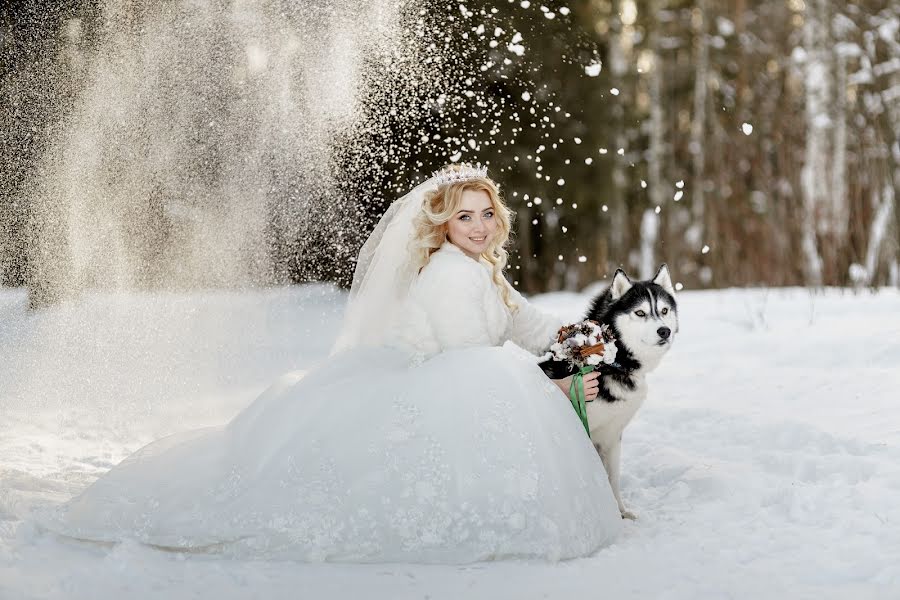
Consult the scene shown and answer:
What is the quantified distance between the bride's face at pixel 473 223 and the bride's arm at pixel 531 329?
301 millimetres

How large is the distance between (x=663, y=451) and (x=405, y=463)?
1.97m

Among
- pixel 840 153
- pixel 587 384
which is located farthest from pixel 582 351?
pixel 840 153

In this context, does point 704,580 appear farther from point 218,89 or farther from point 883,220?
point 218,89

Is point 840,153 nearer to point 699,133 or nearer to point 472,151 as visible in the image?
point 699,133

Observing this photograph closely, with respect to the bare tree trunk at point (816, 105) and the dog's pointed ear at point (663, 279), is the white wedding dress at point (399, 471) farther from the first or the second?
the bare tree trunk at point (816, 105)

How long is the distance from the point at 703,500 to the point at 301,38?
755 centimetres

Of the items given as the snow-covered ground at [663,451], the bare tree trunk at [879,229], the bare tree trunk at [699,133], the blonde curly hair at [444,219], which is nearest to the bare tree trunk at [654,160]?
the bare tree trunk at [699,133]

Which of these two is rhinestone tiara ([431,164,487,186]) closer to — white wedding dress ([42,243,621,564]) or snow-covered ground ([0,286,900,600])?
white wedding dress ([42,243,621,564])

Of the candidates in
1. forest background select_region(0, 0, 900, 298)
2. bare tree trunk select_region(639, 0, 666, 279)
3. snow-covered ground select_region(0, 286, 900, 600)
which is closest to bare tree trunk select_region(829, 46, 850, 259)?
forest background select_region(0, 0, 900, 298)

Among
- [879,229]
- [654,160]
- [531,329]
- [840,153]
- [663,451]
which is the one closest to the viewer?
Answer: [531,329]

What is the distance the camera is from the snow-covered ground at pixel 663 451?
2.80 metres

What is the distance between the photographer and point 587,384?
3.49m

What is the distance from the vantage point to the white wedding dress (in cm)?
300

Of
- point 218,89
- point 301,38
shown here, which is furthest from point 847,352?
point 218,89
